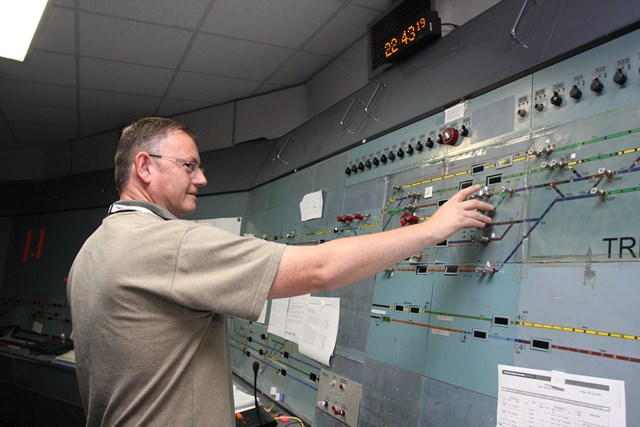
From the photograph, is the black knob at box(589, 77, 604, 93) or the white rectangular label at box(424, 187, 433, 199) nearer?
the black knob at box(589, 77, 604, 93)

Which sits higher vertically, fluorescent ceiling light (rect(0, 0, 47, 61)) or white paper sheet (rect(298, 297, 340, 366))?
fluorescent ceiling light (rect(0, 0, 47, 61))

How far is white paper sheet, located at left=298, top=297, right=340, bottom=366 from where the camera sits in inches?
78.9

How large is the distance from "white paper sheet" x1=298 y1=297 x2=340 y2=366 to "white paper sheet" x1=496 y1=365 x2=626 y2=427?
36.3 inches

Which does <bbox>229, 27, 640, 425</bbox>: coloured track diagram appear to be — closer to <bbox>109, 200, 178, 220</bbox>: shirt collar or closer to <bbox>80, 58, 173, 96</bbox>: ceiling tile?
<bbox>109, 200, 178, 220</bbox>: shirt collar

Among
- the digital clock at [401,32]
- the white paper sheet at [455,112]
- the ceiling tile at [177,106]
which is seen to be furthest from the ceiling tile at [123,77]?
the white paper sheet at [455,112]

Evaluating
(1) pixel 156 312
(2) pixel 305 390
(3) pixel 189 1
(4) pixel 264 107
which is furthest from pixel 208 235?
(4) pixel 264 107

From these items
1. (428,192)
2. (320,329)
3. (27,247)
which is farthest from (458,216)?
(27,247)

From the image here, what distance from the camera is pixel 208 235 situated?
970 millimetres

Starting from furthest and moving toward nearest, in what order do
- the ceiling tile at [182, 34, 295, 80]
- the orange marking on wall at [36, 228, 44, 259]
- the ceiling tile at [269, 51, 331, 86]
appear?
the orange marking on wall at [36, 228, 44, 259] → the ceiling tile at [269, 51, 331, 86] → the ceiling tile at [182, 34, 295, 80]

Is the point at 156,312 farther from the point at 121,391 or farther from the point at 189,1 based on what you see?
the point at 189,1

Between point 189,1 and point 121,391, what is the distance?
2003 mm

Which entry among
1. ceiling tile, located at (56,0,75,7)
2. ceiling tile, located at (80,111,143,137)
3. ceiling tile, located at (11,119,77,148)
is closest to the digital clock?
ceiling tile, located at (56,0,75,7)

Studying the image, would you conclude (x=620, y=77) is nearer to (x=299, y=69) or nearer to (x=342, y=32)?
(x=342, y=32)

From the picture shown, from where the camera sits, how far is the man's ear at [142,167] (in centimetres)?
121
